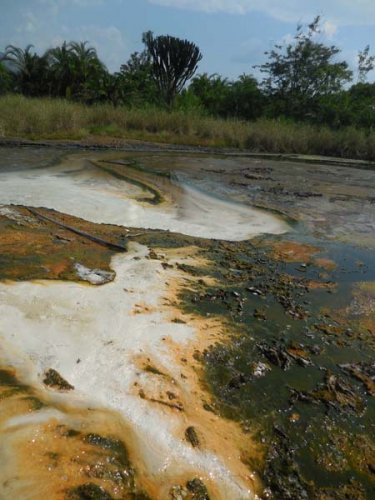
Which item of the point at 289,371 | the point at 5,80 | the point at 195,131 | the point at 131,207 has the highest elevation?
the point at 5,80

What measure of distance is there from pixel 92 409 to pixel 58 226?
2.77m

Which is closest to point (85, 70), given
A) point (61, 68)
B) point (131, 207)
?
point (61, 68)

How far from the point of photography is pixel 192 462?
1738mm

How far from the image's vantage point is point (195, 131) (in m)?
15.2

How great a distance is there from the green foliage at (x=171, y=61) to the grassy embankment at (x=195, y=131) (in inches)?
192

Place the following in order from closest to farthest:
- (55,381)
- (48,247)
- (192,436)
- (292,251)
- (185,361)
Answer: (192,436)
(55,381)
(185,361)
(48,247)
(292,251)

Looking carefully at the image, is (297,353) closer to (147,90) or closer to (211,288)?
(211,288)

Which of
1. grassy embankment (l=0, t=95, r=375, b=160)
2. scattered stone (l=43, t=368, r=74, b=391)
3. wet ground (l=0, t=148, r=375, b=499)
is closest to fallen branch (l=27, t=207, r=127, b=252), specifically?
wet ground (l=0, t=148, r=375, b=499)

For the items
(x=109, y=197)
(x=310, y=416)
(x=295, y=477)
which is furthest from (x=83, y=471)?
(x=109, y=197)

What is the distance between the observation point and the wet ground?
1.71 metres

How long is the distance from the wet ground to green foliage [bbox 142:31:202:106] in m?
16.7

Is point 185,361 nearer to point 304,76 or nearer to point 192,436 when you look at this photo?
point 192,436

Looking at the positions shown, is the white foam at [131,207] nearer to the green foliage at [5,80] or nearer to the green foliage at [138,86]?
the green foliage at [138,86]

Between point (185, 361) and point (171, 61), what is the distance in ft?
64.4
